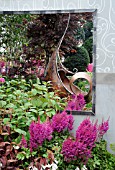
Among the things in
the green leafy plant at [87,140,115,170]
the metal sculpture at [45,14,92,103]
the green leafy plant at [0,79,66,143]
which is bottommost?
the green leafy plant at [87,140,115,170]

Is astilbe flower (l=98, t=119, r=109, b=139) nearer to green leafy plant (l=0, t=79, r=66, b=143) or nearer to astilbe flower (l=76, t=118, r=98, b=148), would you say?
astilbe flower (l=76, t=118, r=98, b=148)

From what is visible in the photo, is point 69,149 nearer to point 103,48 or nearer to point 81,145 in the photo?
point 81,145

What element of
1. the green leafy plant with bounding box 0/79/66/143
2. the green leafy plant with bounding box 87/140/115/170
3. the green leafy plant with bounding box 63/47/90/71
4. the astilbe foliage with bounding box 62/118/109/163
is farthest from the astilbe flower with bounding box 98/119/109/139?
the green leafy plant with bounding box 63/47/90/71

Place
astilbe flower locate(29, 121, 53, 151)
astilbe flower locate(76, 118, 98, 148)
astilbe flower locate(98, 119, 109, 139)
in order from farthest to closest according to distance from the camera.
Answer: astilbe flower locate(98, 119, 109, 139), astilbe flower locate(76, 118, 98, 148), astilbe flower locate(29, 121, 53, 151)

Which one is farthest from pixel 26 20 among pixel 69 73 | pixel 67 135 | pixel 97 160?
pixel 97 160

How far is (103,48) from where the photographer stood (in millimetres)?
2932

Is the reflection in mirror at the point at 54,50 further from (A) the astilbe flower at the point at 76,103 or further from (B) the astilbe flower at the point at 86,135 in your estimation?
(B) the astilbe flower at the point at 86,135

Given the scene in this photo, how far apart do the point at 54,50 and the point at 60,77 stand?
0.27m

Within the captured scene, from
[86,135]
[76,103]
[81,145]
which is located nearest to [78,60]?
[76,103]

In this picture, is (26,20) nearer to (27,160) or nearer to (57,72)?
(57,72)

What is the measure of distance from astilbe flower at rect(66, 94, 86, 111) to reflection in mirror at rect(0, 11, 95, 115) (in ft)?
0.04

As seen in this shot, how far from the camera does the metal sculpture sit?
303 centimetres

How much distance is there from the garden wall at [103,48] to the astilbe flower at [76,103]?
0.33ft

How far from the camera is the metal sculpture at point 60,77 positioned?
3027 millimetres
